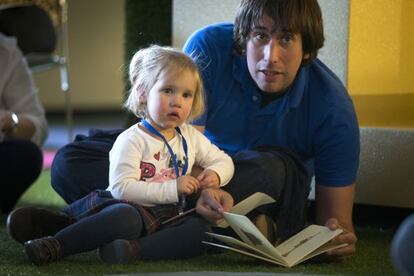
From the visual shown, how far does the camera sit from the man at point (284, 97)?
174 centimetres

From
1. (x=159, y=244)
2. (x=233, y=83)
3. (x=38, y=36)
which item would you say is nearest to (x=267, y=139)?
(x=233, y=83)

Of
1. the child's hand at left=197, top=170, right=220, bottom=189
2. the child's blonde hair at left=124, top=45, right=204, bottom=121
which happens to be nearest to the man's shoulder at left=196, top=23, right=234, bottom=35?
the child's blonde hair at left=124, top=45, right=204, bottom=121

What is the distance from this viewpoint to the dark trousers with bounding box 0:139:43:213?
7.45 ft

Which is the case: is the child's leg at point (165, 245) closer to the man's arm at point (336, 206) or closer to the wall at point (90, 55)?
the man's arm at point (336, 206)

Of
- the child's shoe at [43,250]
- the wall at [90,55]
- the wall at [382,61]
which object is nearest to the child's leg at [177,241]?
the child's shoe at [43,250]

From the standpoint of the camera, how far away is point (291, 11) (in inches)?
67.9

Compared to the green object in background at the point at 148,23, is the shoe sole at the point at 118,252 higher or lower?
lower

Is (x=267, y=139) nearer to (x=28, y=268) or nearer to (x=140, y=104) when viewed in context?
(x=140, y=104)

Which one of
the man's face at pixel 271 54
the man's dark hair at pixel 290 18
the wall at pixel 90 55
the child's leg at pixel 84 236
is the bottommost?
the wall at pixel 90 55

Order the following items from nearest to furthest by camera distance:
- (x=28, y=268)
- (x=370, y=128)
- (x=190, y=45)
Result: (x=28, y=268) < (x=190, y=45) < (x=370, y=128)

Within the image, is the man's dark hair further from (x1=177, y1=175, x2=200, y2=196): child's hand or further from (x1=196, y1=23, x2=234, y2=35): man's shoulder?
(x1=177, y1=175, x2=200, y2=196): child's hand

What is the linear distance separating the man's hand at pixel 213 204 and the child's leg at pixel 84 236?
0.48ft

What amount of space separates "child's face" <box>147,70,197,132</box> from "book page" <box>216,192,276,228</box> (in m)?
0.20

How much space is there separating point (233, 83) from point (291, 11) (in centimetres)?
23
